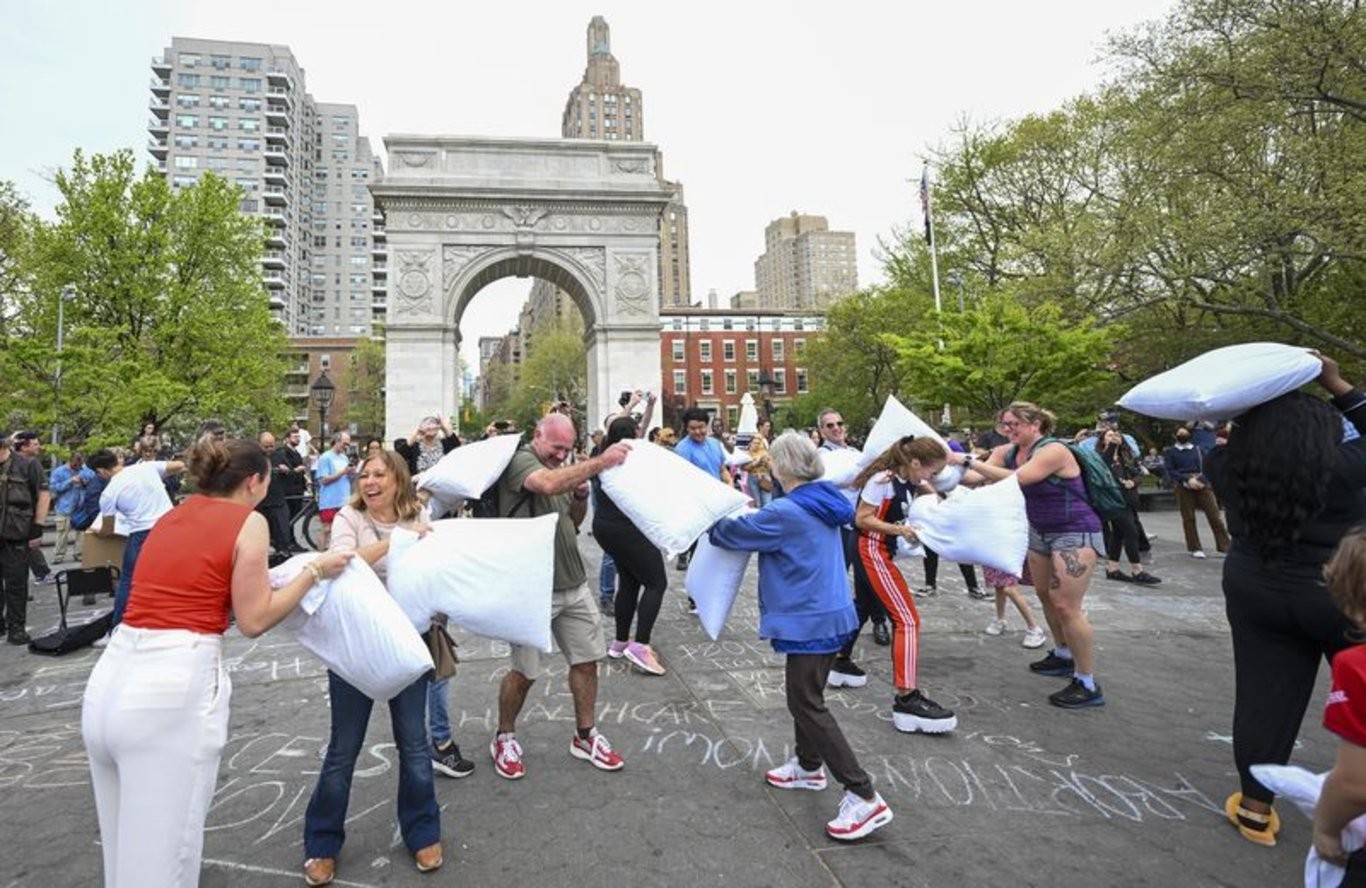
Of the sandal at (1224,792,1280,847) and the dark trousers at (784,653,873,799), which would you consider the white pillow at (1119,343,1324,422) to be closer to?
the sandal at (1224,792,1280,847)

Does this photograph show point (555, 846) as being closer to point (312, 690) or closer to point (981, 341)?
point (312, 690)

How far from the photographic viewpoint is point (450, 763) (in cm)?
360

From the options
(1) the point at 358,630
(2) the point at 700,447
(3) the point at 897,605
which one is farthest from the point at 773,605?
(2) the point at 700,447

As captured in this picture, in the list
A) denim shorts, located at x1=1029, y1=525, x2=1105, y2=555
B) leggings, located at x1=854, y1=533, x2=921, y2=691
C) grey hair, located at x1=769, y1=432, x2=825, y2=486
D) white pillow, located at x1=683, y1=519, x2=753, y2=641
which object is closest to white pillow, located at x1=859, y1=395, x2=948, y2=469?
leggings, located at x1=854, y1=533, x2=921, y2=691

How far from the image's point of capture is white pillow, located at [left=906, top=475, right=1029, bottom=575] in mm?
3926

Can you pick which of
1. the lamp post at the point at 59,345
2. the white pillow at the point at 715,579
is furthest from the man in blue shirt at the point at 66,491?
the white pillow at the point at 715,579

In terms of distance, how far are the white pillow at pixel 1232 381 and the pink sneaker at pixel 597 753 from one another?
3.17 meters

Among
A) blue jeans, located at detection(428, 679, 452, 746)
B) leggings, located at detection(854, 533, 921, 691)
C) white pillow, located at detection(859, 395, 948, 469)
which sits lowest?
blue jeans, located at detection(428, 679, 452, 746)

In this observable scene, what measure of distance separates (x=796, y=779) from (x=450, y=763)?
6.13 feet

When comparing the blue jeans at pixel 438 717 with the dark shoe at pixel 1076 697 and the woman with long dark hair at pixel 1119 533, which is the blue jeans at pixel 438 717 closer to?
the dark shoe at pixel 1076 697

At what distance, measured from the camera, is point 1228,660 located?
5.60m

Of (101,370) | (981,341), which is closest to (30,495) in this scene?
(101,370)

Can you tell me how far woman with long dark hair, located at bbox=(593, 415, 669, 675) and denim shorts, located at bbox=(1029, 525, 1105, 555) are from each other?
9.24 ft

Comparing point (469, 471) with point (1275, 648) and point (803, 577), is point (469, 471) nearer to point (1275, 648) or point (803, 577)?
point (803, 577)
